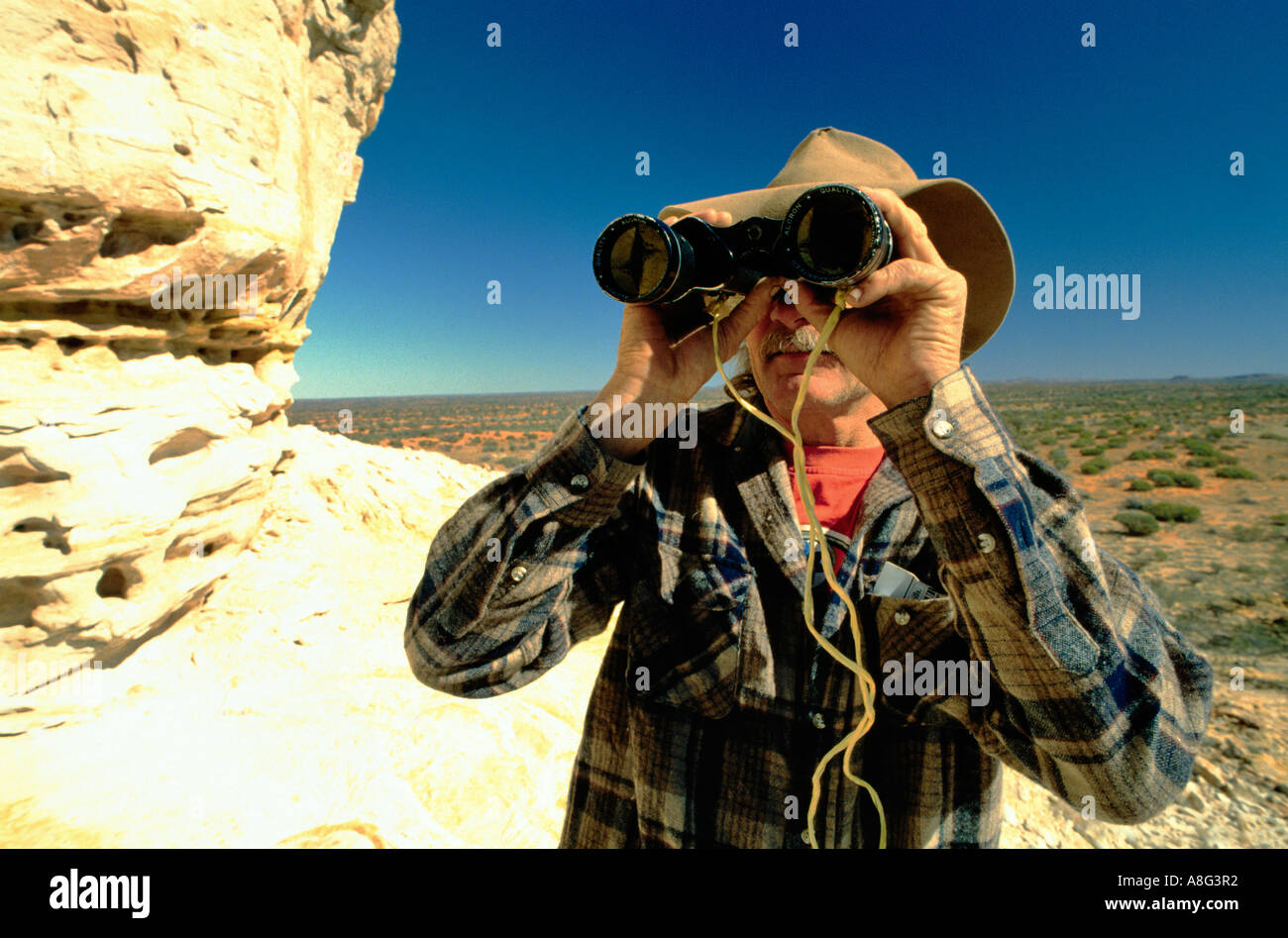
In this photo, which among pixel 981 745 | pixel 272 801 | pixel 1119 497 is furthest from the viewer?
pixel 1119 497

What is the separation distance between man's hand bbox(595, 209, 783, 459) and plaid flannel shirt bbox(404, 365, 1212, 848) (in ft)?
0.36

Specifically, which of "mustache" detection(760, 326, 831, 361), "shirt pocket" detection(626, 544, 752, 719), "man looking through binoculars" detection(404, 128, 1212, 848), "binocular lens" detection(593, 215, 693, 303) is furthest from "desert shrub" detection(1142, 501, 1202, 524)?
"binocular lens" detection(593, 215, 693, 303)

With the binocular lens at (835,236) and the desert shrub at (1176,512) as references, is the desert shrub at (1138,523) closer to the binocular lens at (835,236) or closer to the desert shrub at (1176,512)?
the desert shrub at (1176,512)

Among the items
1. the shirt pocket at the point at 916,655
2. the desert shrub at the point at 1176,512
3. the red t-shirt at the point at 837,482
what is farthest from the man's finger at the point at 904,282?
the desert shrub at the point at 1176,512

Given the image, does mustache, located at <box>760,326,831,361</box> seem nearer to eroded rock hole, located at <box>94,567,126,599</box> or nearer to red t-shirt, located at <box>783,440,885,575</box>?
red t-shirt, located at <box>783,440,885,575</box>

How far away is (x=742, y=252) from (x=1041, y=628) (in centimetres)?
95

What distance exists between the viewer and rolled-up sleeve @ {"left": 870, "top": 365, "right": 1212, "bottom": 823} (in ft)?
3.38

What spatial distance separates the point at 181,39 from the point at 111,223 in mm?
1017

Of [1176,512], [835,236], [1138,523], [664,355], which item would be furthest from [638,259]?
[1176,512]

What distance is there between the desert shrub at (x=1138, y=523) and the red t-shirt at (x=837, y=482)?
11.1 meters

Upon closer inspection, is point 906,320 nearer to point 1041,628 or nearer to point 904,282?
point 904,282

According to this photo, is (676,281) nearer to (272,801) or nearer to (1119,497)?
(272,801)
